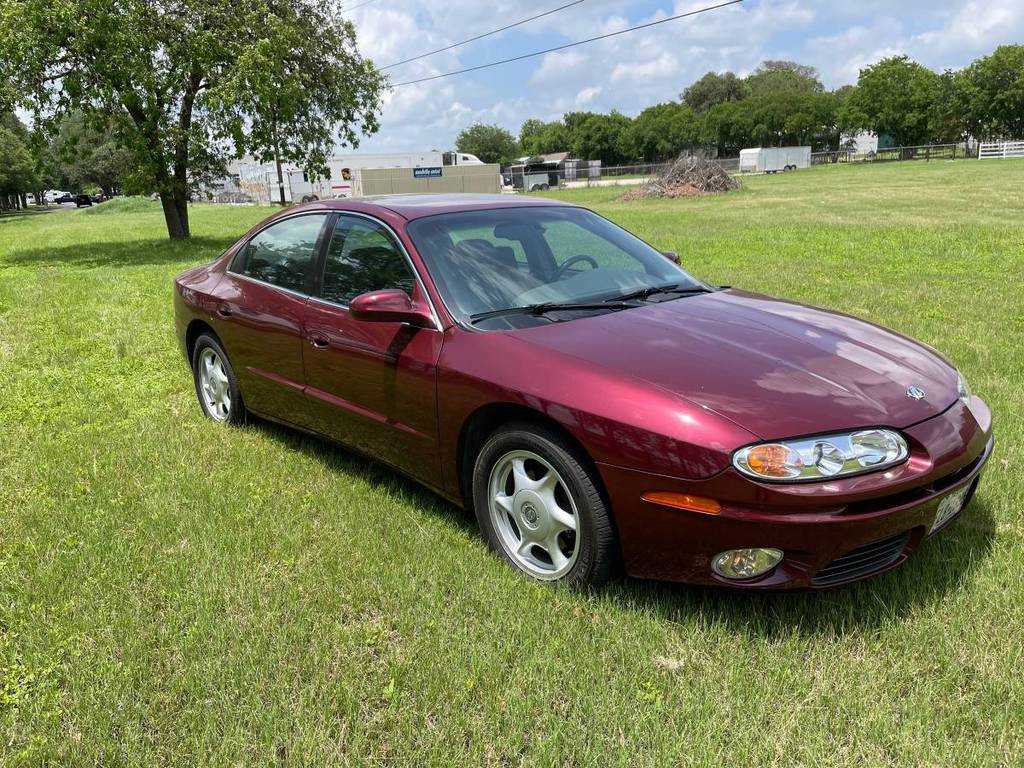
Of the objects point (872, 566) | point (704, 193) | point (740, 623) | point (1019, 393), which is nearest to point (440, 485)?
point (740, 623)

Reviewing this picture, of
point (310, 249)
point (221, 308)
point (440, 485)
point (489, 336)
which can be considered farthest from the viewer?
point (221, 308)

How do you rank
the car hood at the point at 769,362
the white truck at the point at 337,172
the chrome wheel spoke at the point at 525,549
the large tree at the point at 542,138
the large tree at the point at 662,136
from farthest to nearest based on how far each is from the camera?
1. the large tree at the point at 542,138
2. the large tree at the point at 662,136
3. the white truck at the point at 337,172
4. the chrome wheel spoke at the point at 525,549
5. the car hood at the point at 769,362

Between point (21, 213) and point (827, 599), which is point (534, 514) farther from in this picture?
point (21, 213)

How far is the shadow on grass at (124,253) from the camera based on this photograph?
55.1ft

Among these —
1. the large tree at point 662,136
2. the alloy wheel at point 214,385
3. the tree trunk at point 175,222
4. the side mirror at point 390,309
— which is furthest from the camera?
the large tree at point 662,136

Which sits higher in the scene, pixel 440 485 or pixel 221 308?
pixel 221 308

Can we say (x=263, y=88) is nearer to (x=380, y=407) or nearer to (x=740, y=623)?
(x=380, y=407)

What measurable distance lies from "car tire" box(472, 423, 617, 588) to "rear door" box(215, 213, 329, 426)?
1.50 meters

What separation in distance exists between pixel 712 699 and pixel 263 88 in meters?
17.6

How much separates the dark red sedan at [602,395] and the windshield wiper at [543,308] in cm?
1

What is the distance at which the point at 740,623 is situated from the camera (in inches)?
112

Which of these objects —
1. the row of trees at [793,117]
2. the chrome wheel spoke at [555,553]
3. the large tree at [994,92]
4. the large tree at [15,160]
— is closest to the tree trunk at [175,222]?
the chrome wheel spoke at [555,553]

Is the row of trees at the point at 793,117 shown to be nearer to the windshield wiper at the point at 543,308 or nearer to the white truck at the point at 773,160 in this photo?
the white truck at the point at 773,160

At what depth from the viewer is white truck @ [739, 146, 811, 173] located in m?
68.9
